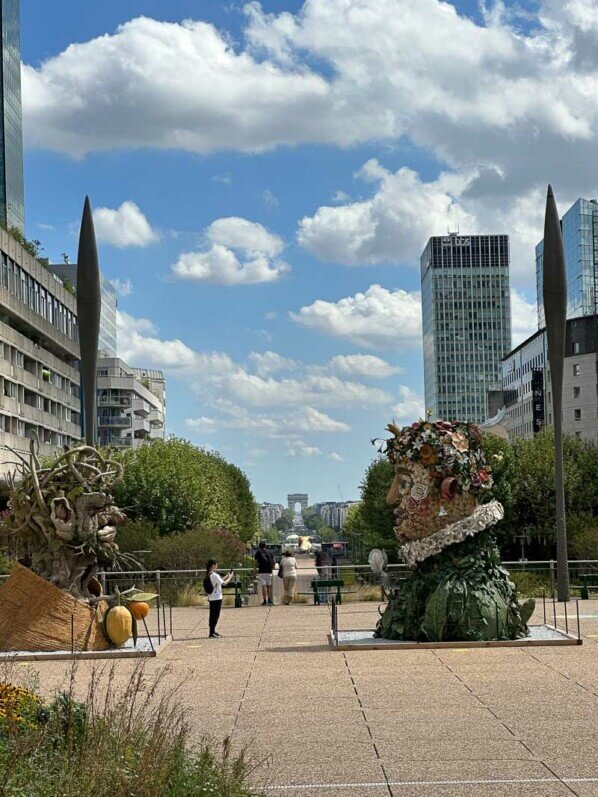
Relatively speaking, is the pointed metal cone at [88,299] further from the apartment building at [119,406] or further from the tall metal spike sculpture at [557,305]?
the apartment building at [119,406]

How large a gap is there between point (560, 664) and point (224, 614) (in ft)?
40.7

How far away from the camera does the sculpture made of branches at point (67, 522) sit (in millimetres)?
19625

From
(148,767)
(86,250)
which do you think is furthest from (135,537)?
(148,767)

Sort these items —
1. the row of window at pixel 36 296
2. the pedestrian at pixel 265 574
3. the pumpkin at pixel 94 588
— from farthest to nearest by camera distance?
1. the row of window at pixel 36 296
2. the pedestrian at pixel 265 574
3. the pumpkin at pixel 94 588

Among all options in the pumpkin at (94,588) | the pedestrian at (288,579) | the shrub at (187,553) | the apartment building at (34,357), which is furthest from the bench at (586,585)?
the apartment building at (34,357)

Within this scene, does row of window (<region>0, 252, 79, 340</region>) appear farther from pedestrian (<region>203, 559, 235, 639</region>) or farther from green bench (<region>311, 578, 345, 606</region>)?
pedestrian (<region>203, 559, 235, 639</region>)

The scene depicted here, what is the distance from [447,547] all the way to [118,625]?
5.44 meters

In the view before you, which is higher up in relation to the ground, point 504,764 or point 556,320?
point 556,320

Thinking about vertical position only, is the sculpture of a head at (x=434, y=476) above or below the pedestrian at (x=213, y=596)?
above

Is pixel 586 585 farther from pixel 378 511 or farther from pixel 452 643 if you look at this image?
pixel 378 511

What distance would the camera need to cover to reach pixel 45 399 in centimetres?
7475

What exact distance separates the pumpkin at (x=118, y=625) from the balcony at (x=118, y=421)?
103 meters

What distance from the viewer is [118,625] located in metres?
19.3

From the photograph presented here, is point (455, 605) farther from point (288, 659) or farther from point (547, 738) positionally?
point (547, 738)
